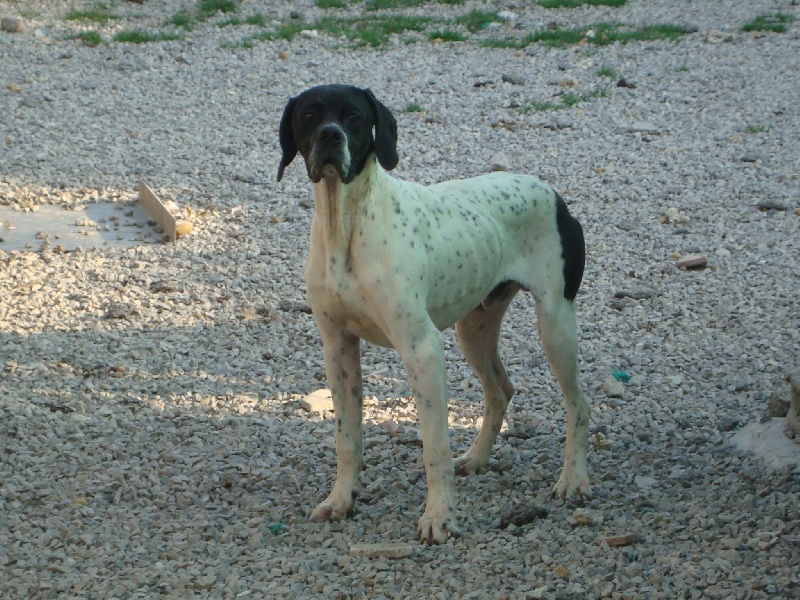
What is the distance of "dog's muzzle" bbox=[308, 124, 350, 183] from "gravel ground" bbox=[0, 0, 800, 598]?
1.45m

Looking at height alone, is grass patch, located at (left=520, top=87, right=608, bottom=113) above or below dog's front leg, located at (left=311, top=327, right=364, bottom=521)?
below

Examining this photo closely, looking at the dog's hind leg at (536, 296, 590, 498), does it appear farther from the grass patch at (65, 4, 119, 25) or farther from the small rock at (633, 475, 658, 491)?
the grass patch at (65, 4, 119, 25)

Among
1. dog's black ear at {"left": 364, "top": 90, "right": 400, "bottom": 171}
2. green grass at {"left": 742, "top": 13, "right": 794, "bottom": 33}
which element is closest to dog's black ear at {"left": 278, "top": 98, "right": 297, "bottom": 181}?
dog's black ear at {"left": 364, "top": 90, "right": 400, "bottom": 171}

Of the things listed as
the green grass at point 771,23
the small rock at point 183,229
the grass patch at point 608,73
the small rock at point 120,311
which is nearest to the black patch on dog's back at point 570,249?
the small rock at point 120,311

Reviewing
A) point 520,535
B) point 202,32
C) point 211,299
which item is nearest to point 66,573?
point 520,535

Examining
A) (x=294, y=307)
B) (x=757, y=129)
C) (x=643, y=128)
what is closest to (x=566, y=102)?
(x=643, y=128)

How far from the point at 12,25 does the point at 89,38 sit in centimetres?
121

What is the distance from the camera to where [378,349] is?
21.6 feet

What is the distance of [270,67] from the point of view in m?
12.4

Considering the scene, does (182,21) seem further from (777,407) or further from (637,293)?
(777,407)

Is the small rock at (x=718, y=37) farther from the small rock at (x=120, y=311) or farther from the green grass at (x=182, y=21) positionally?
the small rock at (x=120, y=311)

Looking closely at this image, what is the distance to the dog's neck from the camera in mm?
4188

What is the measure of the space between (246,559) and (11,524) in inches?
40.1

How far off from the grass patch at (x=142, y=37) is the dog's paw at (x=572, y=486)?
32.4 feet
